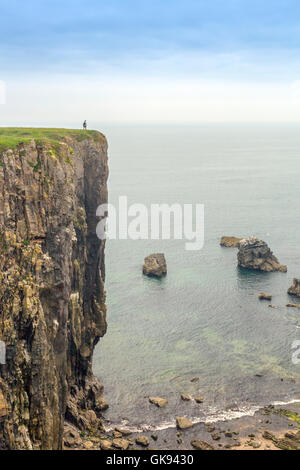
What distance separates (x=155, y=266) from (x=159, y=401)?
56068mm

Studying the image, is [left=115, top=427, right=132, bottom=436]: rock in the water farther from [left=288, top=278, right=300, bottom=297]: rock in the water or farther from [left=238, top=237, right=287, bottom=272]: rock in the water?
[left=238, top=237, right=287, bottom=272]: rock in the water

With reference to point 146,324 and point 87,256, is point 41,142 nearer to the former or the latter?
point 87,256

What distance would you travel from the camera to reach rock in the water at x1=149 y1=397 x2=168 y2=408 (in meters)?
76.4

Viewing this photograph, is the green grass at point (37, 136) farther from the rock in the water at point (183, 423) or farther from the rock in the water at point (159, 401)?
the rock in the water at point (183, 423)

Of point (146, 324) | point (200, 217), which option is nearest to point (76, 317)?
point (146, 324)

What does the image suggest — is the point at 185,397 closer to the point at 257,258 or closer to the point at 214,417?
the point at 214,417

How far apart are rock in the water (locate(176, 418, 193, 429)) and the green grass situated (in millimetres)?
39985

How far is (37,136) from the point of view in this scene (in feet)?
188

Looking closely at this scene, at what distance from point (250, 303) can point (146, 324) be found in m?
25.7

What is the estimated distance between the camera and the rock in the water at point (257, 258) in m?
136

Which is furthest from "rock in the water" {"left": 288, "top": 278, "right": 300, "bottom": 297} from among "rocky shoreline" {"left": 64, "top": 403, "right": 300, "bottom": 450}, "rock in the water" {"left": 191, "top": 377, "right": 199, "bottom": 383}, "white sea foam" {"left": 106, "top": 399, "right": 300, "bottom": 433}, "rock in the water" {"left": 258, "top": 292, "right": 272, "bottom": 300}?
"rocky shoreline" {"left": 64, "top": 403, "right": 300, "bottom": 450}

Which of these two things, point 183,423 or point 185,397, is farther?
point 185,397

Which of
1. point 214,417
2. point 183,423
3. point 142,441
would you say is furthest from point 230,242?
point 142,441
